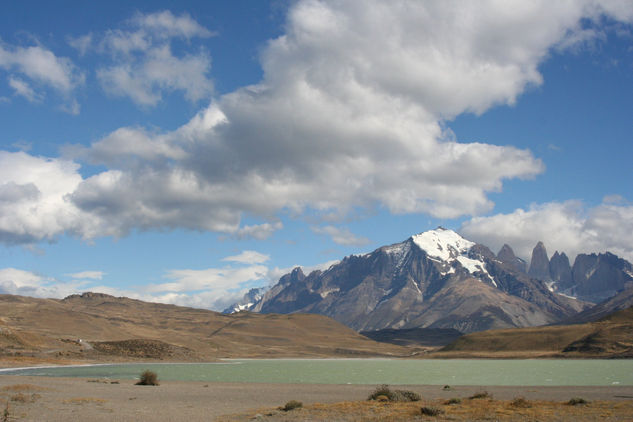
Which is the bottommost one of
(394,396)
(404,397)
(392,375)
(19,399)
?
(392,375)

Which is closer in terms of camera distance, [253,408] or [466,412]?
[466,412]

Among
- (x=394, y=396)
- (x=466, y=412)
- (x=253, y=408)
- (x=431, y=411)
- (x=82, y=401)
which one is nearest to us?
(x=431, y=411)

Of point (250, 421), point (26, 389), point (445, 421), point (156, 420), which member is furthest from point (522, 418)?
point (26, 389)

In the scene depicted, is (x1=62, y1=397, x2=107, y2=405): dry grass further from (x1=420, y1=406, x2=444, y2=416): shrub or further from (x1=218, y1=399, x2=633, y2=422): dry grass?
(x1=420, y1=406, x2=444, y2=416): shrub

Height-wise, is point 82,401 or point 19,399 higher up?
point 19,399

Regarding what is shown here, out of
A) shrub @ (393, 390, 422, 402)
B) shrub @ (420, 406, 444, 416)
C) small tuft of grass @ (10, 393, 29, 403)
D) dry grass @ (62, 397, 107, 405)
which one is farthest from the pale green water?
shrub @ (420, 406, 444, 416)

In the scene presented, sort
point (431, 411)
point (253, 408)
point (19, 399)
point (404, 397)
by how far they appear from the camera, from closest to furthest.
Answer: point (431, 411) → point (19, 399) → point (253, 408) → point (404, 397)

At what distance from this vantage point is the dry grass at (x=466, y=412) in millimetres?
35322

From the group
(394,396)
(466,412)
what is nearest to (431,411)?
(466,412)

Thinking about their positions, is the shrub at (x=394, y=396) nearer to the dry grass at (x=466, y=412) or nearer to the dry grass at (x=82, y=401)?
the dry grass at (x=466, y=412)

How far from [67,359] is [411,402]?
131 meters

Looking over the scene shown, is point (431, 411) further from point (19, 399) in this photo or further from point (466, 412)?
point (19, 399)

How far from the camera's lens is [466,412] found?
38188mm

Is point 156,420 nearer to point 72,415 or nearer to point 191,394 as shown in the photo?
point 72,415
